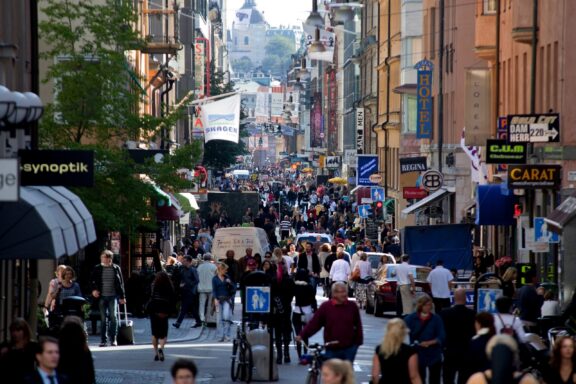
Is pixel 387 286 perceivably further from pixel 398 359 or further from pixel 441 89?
pixel 398 359

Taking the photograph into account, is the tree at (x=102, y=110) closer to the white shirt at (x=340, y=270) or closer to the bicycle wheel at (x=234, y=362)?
the white shirt at (x=340, y=270)

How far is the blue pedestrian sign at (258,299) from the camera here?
23.8 metres

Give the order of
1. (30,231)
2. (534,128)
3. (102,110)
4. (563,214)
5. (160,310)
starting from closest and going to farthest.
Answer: (30,231) < (160,310) < (563,214) < (102,110) < (534,128)

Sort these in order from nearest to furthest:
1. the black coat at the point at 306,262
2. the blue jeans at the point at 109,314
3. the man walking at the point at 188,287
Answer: the blue jeans at the point at 109,314 → the man walking at the point at 188,287 → the black coat at the point at 306,262

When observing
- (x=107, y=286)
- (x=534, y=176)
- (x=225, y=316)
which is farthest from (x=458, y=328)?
(x=534, y=176)

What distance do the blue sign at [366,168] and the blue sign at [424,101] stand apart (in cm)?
1216

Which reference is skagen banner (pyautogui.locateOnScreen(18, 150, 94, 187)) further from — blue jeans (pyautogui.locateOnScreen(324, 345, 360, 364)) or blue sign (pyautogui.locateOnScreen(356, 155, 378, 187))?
blue sign (pyautogui.locateOnScreen(356, 155, 378, 187))

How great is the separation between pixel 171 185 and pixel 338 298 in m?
16.0

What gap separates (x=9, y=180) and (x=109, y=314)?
14.0 meters

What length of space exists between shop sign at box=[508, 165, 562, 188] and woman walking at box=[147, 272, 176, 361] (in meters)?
10.4

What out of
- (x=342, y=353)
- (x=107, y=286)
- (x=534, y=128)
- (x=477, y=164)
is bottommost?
(x=342, y=353)

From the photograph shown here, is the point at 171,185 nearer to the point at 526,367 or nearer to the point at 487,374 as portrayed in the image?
the point at 526,367

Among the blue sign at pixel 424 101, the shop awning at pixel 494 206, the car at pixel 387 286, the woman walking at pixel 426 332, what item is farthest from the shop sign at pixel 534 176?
the blue sign at pixel 424 101

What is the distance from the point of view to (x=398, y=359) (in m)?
15.5
